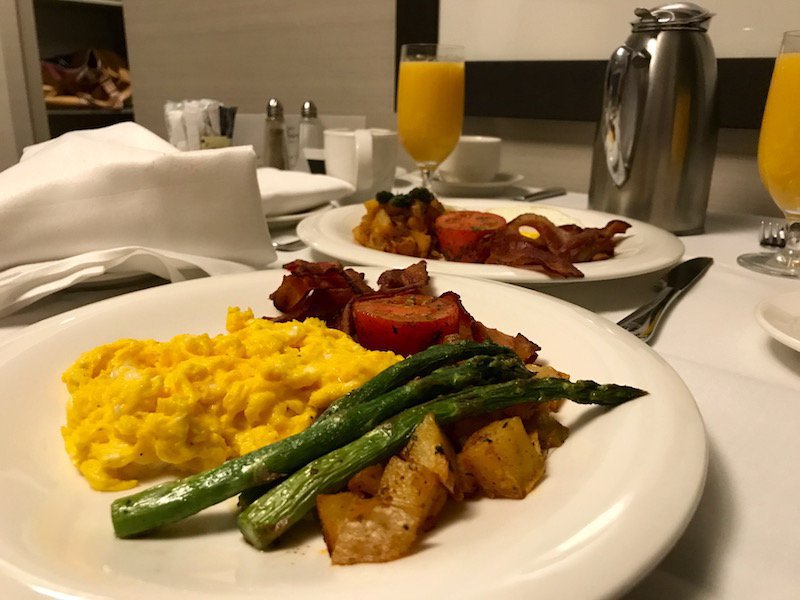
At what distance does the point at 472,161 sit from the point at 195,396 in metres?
1.96

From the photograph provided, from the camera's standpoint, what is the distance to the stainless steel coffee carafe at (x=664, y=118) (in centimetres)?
186

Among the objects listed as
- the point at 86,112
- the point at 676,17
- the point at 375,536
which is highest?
the point at 676,17

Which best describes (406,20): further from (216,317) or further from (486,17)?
(216,317)

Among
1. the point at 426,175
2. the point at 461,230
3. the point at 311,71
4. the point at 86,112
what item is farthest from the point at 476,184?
the point at 86,112

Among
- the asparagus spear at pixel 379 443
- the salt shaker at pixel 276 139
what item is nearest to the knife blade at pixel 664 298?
the asparagus spear at pixel 379 443

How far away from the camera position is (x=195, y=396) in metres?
0.75

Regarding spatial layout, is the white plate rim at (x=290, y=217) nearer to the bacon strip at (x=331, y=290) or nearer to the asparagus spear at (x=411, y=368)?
the bacon strip at (x=331, y=290)

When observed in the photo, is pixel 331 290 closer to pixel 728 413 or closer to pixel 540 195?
pixel 728 413

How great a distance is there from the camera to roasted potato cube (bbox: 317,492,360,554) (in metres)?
0.57

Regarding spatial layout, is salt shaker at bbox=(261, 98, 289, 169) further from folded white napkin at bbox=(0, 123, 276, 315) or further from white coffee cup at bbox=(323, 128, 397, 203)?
folded white napkin at bbox=(0, 123, 276, 315)

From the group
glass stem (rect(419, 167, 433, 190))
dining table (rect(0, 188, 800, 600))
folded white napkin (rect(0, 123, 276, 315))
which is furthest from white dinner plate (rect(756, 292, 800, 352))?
glass stem (rect(419, 167, 433, 190))

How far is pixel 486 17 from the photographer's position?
9.47ft

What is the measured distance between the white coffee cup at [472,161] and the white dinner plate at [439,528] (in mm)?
1743

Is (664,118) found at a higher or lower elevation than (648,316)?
higher
